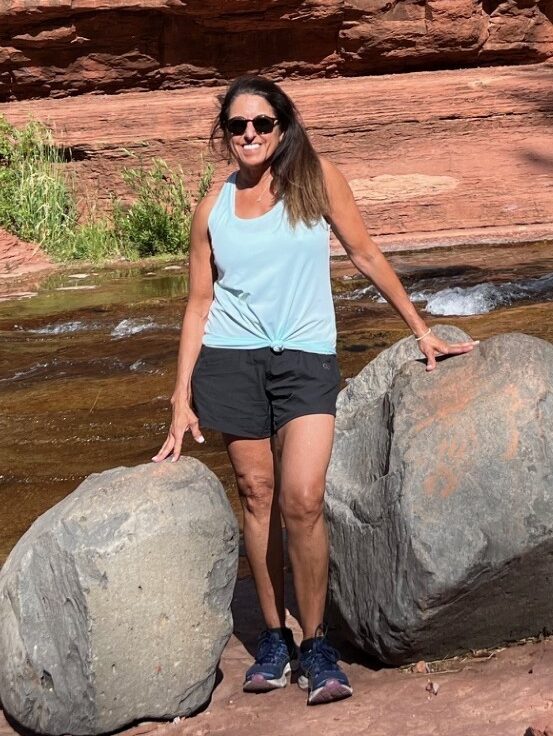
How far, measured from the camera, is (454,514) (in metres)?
3.24

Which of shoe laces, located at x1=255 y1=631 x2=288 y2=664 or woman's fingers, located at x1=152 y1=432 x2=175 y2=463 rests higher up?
woman's fingers, located at x1=152 y1=432 x2=175 y2=463

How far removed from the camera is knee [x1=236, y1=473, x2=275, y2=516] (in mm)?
3357

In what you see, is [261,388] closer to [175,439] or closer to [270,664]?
[175,439]

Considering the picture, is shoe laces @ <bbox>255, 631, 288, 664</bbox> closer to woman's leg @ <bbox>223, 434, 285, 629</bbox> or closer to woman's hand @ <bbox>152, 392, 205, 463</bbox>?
woman's leg @ <bbox>223, 434, 285, 629</bbox>

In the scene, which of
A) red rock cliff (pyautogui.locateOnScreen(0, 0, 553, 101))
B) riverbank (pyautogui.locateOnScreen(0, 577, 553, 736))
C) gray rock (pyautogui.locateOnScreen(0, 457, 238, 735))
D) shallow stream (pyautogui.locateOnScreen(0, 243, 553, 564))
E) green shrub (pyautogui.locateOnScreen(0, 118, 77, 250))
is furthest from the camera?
red rock cliff (pyautogui.locateOnScreen(0, 0, 553, 101))

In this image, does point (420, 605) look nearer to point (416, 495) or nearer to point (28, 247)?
point (416, 495)

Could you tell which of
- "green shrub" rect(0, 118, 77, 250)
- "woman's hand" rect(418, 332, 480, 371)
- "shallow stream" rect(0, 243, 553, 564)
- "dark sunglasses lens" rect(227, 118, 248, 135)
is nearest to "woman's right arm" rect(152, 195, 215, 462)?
"dark sunglasses lens" rect(227, 118, 248, 135)

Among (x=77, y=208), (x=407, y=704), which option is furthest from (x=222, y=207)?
(x=77, y=208)

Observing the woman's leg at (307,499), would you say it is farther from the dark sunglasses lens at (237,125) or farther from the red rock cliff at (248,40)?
the red rock cliff at (248,40)

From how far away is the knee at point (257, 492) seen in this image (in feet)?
11.0

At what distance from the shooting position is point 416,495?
10.8 feet

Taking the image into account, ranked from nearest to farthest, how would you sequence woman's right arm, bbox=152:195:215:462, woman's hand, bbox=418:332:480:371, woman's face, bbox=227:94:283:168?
woman's face, bbox=227:94:283:168 → woman's right arm, bbox=152:195:215:462 → woman's hand, bbox=418:332:480:371

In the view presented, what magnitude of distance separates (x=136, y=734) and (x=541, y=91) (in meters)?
10.7

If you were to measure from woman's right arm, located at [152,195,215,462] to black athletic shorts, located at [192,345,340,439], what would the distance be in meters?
0.06
